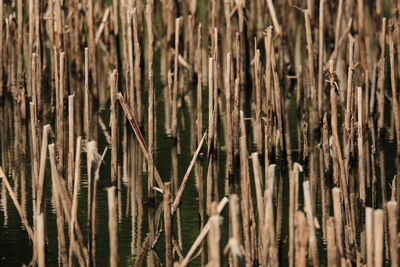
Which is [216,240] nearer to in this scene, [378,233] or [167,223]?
[378,233]

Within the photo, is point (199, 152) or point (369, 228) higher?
point (199, 152)

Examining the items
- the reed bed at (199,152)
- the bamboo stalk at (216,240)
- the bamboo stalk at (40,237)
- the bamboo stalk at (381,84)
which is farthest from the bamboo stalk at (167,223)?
the bamboo stalk at (381,84)

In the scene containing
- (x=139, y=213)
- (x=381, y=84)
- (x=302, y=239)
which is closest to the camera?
(x=302, y=239)

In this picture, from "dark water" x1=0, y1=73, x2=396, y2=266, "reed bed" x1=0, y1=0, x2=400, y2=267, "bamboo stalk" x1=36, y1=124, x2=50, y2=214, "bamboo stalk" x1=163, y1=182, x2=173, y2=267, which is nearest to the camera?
"reed bed" x1=0, y1=0, x2=400, y2=267

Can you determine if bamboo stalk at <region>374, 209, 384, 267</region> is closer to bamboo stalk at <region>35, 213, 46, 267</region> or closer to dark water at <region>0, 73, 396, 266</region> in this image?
bamboo stalk at <region>35, 213, 46, 267</region>

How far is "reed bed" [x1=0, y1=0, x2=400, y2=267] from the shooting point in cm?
306

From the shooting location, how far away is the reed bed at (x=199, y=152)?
306 centimetres

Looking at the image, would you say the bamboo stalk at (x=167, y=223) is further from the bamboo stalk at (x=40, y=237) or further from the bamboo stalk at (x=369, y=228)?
the bamboo stalk at (x=369, y=228)

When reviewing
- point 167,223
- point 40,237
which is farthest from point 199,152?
point 40,237

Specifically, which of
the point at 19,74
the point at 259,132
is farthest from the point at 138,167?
the point at 19,74

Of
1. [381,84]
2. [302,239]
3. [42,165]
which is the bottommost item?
[302,239]

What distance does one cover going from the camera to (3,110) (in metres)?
6.16

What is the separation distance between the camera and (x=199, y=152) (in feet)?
15.8

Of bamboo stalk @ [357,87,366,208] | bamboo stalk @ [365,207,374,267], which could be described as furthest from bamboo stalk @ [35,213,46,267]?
bamboo stalk @ [357,87,366,208]
